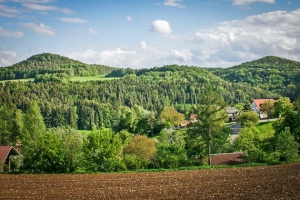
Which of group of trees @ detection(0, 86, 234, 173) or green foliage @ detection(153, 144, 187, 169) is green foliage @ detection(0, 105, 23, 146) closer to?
group of trees @ detection(0, 86, 234, 173)

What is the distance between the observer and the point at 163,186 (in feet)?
91.9

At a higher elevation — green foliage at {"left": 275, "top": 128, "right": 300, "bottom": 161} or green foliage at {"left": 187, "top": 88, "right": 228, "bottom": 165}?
green foliage at {"left": 187, "top": 88, "right": 228, "bottom": 165}

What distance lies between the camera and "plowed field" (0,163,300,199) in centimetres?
2383

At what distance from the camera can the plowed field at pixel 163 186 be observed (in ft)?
78.2

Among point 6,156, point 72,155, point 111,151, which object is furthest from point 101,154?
point 6,156

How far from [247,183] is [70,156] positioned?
80.1ft

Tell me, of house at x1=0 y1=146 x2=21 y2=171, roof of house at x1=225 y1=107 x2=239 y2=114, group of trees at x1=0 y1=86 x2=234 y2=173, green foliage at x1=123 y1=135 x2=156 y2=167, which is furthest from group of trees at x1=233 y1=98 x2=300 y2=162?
roof of house at x1=225 y1=107 x2=239 y2=114

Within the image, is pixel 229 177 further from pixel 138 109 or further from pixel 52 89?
pixel 52 89

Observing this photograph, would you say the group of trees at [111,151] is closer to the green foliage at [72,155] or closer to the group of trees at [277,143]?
the green foliage at [72,155]

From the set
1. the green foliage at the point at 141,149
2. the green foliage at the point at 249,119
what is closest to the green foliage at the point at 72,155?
the green foliage at the point at 141,149

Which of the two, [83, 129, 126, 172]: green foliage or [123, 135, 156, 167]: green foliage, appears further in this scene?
[123, 135, 156, 167]: green foliage

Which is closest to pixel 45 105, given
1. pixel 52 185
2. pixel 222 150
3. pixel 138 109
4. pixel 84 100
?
pixel 84 100

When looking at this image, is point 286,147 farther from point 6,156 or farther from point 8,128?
point 8,128

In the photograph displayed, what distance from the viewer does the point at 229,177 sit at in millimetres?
31031
